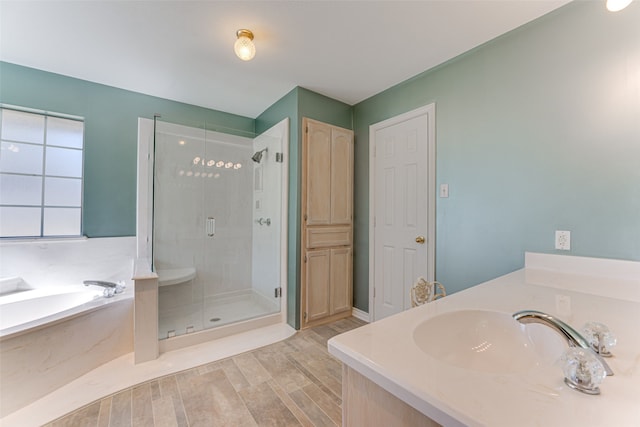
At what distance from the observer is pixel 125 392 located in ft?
5.37

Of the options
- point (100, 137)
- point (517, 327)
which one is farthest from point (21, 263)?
point (517, 327)

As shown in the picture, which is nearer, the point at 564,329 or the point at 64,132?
the point at 564,329

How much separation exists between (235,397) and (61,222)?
244 cm

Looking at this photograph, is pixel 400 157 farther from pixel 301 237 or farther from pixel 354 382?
pixel 354 382

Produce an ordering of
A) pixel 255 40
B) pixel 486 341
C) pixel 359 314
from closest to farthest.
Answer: pixel 486 341 < pixel 255 40 < pixel 359 314

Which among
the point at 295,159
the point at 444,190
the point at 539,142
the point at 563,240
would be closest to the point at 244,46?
the point at 295,159

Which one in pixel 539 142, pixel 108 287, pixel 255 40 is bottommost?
pixel 108 287

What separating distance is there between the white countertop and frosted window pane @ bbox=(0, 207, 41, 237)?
10.5 feet

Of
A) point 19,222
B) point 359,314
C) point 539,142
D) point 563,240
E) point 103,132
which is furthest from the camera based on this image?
point 359,314

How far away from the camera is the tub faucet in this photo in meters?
2.15

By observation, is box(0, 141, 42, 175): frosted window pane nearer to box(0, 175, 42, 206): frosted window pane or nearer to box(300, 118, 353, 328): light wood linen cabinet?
box(0, 175, 42, 206): frosted window pane

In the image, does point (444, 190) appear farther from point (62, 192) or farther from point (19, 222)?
point (19, 222)

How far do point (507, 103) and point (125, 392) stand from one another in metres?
3.24

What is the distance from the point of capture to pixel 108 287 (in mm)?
2229
